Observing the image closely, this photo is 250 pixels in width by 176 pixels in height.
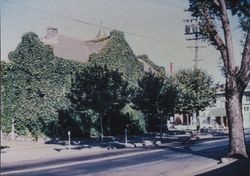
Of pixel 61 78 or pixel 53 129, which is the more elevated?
pixel 61 78

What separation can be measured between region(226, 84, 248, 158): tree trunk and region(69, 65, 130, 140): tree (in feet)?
52.5

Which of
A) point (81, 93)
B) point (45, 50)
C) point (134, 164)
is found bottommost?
point (134, 164)

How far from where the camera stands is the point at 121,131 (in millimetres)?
44281

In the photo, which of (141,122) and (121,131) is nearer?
(121,131)

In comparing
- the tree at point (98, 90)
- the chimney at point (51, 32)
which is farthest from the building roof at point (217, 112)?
the tree at point (98, 90)

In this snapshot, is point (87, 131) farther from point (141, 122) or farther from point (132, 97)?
point (141, 122)

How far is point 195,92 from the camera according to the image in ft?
149

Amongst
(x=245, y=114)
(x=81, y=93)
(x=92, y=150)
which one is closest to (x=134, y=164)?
(x=92, y=150)

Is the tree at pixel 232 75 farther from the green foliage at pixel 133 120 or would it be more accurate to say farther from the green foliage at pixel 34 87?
the green foliage at pixel 133 120

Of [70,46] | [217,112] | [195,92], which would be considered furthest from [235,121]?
[217,112]

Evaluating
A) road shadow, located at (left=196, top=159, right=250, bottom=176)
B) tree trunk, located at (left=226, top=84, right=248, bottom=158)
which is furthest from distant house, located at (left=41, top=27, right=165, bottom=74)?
road shadow, located at (left=196, top=159, right=250, bottom=176)

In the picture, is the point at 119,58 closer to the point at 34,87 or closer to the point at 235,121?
the point at 34,87

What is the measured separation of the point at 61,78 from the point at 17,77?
426cm

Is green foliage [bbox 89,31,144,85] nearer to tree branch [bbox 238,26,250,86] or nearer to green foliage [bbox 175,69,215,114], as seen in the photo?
green foliage [bbox 175,69,215,114]
